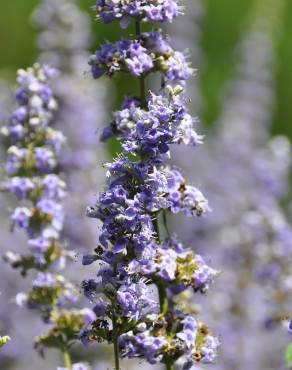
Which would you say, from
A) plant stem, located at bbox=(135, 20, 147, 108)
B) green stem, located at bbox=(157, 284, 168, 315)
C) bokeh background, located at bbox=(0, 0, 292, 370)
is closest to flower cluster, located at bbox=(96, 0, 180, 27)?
plant stem, located at bbox=(135, 20, 147, 108)

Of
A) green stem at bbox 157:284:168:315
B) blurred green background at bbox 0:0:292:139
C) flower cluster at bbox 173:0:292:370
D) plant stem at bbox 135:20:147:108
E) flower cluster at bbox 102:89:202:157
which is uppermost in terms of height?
blurred green background at bbox 0:0:292:139

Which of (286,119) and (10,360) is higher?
(286,119)

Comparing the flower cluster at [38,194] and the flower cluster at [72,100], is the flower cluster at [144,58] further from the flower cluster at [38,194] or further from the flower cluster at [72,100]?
the flower cluster at [72,100]

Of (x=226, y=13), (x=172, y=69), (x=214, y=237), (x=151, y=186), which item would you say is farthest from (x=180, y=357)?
(x=226, y=13)

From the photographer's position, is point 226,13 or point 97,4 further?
point 226,13

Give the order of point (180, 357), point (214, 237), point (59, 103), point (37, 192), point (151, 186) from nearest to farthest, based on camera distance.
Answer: point (151, 186) → point (180, 357) → point (37, 192) → point (59, 103) → point (214, 237)

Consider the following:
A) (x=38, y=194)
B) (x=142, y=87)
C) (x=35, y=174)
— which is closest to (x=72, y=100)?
(x=35, y=174)

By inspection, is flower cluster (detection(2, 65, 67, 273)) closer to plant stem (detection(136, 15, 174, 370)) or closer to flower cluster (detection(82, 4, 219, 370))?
flower cluster (detection(82, 4, 219, 370))

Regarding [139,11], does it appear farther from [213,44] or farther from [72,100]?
[213,44]

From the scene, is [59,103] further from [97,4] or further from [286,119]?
[286,119]
